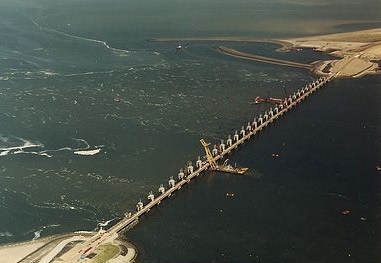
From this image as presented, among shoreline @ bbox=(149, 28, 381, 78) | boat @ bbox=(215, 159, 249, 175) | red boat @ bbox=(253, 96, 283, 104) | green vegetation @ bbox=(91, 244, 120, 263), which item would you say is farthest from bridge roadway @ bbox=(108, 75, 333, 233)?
shoreline @ bbox=(149, 28, 381, 78)

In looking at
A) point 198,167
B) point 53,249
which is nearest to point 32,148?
point 198,167

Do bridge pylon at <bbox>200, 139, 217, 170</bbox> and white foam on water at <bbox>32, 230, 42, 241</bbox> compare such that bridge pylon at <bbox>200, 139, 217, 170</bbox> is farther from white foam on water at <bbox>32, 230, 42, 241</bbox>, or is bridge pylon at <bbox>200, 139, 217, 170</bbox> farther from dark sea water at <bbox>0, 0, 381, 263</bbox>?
white foam on water at <bbox>32, 230, 42, 241</bbox>

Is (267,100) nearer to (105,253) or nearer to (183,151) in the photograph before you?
(183,151)

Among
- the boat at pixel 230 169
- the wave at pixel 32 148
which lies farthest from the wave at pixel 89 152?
the boat at pixel 230 169

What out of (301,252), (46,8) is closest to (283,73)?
(301,252)

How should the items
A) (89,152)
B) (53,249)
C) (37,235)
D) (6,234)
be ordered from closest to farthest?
(53,249) → (37,235) → (6,234) → (89,152)

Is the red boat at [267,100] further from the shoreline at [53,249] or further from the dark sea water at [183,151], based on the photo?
the shoreline at [53,249]

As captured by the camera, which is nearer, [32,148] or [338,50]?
[32,148]
